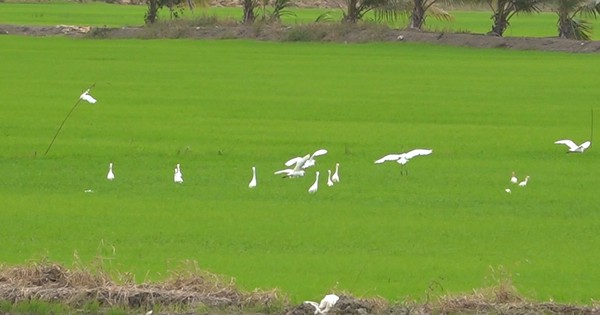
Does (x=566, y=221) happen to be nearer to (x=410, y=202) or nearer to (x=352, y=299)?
(x=410, y=202)

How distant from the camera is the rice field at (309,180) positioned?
34.0 feet

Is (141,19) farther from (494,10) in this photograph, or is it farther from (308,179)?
(308,179)

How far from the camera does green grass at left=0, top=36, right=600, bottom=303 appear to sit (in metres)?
10.4

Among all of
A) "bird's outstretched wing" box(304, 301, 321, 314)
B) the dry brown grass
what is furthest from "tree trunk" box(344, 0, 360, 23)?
"bird's outstretched wing" box(304, 301, 321, 314)

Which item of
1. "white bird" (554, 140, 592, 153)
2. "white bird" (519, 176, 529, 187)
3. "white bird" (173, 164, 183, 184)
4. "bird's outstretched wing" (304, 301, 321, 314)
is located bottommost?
"white bird" (554, 140, 592, 153)

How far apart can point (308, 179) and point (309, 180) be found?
0.07 m

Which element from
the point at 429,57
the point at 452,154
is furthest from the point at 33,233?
the point at 429,57

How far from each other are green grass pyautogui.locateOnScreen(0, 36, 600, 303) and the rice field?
32 mm

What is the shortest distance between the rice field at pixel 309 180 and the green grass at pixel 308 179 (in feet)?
0.10

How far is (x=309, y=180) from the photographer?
48.0ft

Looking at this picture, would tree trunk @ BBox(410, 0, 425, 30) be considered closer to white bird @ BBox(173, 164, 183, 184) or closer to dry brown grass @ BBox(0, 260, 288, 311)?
white bird @ BBox(173, 164, 183, 184)

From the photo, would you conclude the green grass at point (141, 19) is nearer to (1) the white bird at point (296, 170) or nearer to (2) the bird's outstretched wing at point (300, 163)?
(1) the white bird at point (296, 170)

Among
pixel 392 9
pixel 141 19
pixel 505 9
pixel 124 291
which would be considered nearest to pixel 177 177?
pixel 124 291

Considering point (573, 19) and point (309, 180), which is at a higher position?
point (309, 180)
